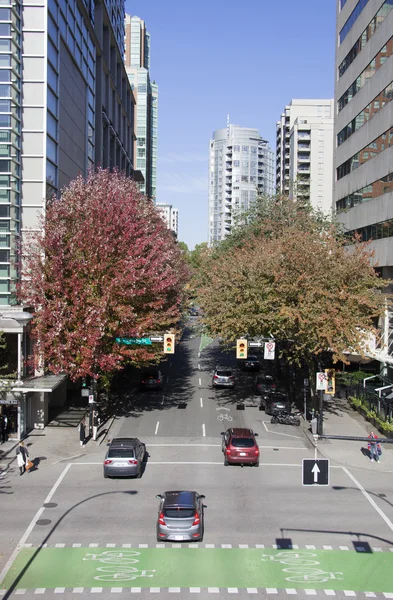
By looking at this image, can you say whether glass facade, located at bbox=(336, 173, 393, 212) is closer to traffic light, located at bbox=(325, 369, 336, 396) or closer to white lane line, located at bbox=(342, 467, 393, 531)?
traffic light, located at bbox=(325, 369, 336, 396)

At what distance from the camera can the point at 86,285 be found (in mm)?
34188

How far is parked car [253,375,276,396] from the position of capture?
46.7 meters

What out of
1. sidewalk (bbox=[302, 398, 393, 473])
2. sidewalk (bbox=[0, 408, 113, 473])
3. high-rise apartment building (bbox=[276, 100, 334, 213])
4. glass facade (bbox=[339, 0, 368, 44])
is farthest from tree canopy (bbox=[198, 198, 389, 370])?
high-rise apartment building (bbox=[276, 100, 334, 213])

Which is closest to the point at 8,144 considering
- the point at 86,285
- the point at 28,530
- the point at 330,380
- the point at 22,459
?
the point at 86,285

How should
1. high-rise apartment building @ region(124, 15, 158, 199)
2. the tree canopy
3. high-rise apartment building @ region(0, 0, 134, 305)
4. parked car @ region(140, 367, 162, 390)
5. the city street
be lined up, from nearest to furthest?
the city street → the tree canopy → high-rise apartment building @ region(0, 0, 134, 305) → parked car @ region(140, 367, 162, 390) → high-rise apartment building @ region(124, 15, 158, 199)

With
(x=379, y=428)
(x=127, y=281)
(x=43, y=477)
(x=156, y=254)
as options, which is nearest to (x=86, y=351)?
(x=127, y=281)

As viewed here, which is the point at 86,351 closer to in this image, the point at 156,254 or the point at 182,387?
the point at 156,254

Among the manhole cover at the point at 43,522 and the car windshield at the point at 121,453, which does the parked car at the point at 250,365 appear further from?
the manhole cover at the point at 43,522

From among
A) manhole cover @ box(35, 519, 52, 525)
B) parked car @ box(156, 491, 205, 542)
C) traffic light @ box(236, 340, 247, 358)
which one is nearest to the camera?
parked car @ box(156, 491, 205, 542)

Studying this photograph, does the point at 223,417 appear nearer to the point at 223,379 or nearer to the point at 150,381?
the point at 223,379

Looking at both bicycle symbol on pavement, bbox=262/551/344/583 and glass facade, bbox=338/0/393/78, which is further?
glass facade, bbox=338/0/393/78

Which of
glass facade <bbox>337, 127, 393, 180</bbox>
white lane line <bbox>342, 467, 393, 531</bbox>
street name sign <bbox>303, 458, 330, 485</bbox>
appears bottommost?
white lane line <bbox>342, 467, 393, 531</bbox>

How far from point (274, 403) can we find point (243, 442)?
11.4m

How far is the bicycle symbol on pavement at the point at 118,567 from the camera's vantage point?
1797cm
